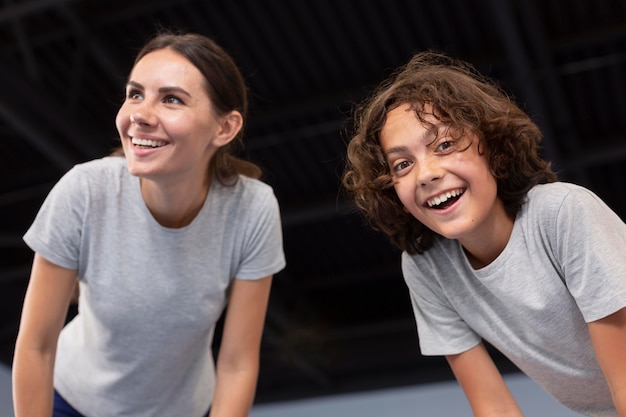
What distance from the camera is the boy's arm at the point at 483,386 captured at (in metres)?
1.89

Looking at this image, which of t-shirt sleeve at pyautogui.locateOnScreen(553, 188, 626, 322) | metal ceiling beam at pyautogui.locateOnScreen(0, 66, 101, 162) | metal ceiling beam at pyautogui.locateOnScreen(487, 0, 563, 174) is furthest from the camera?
metal ceiling beam at pyautogui.locateOnScreen(0, 66, 101, 162)

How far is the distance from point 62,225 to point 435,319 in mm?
926

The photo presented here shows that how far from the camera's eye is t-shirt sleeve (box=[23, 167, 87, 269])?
1945 mm

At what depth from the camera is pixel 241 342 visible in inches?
81.7

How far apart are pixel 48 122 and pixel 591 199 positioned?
4.07 m

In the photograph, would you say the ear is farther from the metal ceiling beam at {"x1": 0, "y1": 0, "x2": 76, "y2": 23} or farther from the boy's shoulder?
the metal ceiling beam at {"x1": 0, "y1": 0, "x2": 76, "y2": 23}

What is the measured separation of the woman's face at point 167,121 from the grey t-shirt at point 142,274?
136mm

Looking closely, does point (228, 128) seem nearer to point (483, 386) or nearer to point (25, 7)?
point (483, 386)

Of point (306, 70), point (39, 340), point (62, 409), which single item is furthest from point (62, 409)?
point (306, 70)

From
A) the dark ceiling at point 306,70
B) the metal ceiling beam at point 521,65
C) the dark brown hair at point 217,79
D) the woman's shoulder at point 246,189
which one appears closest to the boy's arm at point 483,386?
the woman's shoulder at point 246,189

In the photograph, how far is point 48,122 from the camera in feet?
16.6

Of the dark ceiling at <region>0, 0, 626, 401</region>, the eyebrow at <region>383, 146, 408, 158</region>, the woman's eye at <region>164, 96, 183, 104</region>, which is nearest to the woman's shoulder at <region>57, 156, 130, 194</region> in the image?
the woman's eye at <region>164, 96, 183, 104</region>

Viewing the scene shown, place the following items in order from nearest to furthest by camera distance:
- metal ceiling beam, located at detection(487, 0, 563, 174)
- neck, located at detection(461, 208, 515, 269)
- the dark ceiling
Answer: neck, located at detection(461, 208, 515, 269)
metal ceiling beam, located at detection(487, 0, 563, 174)
the dark ceiling

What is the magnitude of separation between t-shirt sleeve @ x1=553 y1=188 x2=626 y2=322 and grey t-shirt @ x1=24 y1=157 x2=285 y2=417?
758 mm
